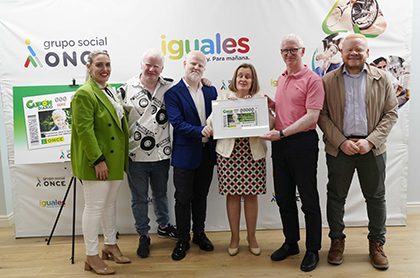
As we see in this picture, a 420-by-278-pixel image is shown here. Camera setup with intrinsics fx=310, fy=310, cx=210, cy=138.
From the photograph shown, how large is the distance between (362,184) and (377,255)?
1.87ft

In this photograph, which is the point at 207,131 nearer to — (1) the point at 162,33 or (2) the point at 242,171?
(2) the point at 242,171

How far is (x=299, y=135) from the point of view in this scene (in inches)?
94.3

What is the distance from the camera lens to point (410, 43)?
3131 mm

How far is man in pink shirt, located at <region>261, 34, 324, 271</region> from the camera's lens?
2334mm

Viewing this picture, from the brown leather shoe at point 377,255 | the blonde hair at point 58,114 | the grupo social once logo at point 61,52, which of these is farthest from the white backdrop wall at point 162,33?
the brown leather shoe at point 377,255

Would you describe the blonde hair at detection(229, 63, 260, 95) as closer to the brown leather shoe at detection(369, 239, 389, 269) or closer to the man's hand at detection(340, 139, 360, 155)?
the man's hand at detection(340, 139, 360, 155)

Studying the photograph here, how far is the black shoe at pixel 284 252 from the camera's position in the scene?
102 inches

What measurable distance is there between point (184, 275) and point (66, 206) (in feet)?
5.27

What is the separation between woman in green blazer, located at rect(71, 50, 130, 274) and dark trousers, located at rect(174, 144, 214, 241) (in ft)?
1.68

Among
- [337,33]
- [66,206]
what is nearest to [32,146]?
[66,206]

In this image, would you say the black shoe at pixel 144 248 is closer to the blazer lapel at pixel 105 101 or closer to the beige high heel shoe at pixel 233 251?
the beige high heel shoe at pixel 233 251

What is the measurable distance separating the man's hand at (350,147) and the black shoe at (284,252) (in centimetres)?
93

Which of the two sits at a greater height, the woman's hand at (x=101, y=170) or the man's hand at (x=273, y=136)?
the man's hand at (x=273, y=136)

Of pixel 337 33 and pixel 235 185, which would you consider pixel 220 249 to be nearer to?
pixel 235 185
